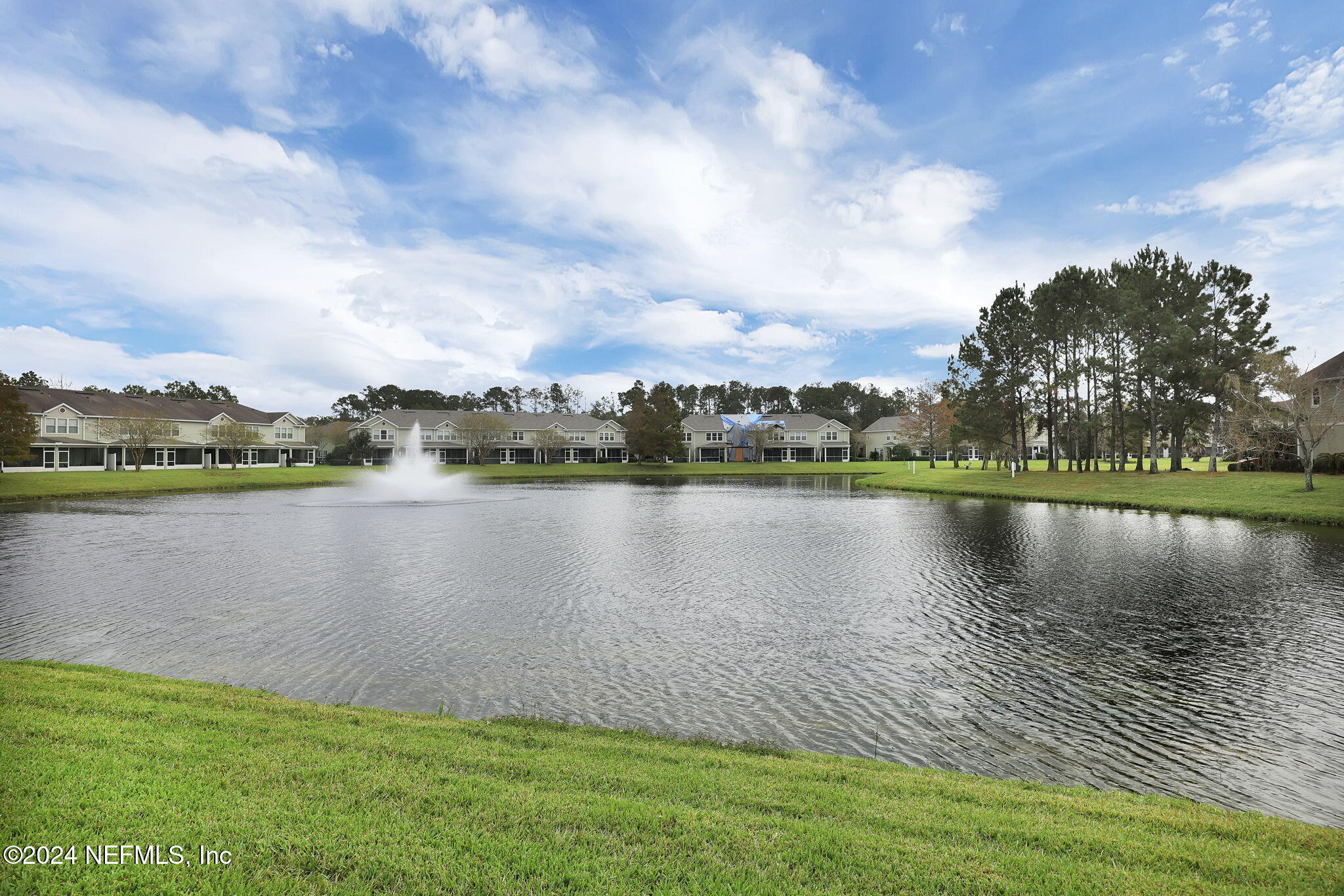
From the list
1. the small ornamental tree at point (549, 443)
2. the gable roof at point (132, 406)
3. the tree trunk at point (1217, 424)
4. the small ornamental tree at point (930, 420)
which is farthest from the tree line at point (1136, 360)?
the gable roof at point (132, 406)

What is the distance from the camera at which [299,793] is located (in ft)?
19.1

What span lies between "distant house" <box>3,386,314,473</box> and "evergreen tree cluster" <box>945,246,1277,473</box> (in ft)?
284

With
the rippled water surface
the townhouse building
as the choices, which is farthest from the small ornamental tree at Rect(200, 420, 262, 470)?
the townhouse building

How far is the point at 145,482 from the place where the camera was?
56.7 meters

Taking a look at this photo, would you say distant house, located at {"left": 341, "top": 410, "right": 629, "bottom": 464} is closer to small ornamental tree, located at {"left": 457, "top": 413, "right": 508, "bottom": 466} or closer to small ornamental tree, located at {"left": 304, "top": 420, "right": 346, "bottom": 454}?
small ornamental tree, located at {"left": 457, "top": 413, "right": 508, "bottom": 466}

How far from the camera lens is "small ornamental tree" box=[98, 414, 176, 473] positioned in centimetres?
6750

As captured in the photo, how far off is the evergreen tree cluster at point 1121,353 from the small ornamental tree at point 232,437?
79184mm

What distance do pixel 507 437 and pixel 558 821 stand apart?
99615 mm


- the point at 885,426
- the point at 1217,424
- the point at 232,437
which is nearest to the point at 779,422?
the point at 885,426

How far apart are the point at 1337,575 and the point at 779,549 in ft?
55.9

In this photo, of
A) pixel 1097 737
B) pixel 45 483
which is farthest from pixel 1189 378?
pixel 45 483

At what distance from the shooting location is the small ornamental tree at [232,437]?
74750mm

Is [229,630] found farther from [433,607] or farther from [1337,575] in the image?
[1337,575]

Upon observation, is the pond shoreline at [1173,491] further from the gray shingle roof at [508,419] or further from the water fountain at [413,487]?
the gray shingle roof at [508,419]
